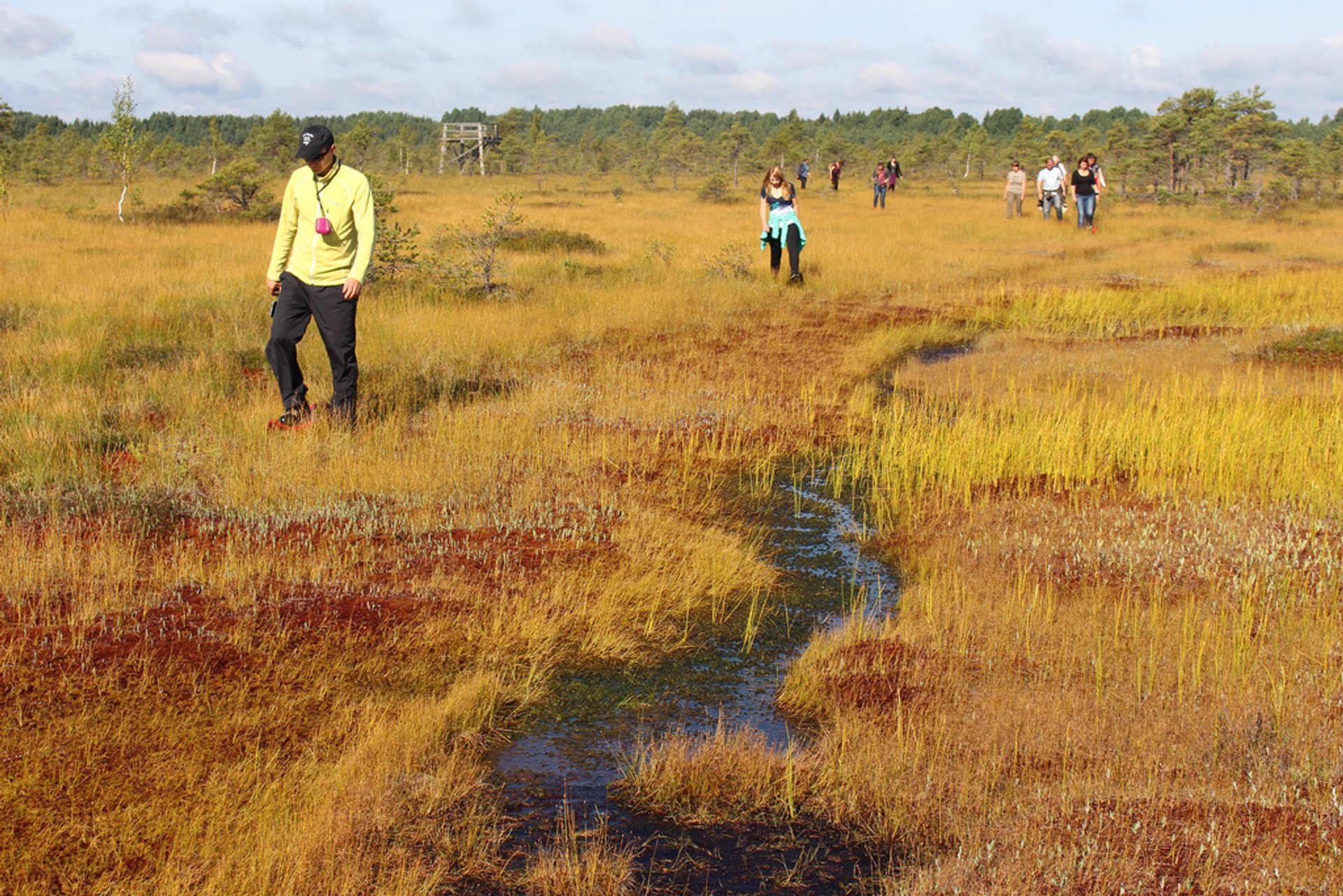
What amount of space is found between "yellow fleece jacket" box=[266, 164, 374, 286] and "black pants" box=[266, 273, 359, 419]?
0.36ft

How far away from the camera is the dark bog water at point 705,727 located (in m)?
3.27

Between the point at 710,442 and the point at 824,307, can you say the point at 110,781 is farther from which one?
the point at 824,307

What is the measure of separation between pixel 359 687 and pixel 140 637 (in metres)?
0.97

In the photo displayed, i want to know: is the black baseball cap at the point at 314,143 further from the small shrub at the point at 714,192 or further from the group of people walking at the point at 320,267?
the small shrub at the point at 714,192

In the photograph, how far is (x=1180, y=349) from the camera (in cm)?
1166

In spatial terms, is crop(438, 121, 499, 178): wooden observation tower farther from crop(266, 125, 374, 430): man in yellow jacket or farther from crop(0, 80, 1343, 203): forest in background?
crop(266, 125, 374, 430): man in yellow jacket

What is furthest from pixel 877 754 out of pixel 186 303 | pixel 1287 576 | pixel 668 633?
pixel 186 303

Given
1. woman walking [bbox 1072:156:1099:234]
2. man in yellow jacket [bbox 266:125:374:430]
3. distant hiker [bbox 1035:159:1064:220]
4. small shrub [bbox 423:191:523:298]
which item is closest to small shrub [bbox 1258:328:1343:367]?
small shrub [bbox 423:191:523:298]

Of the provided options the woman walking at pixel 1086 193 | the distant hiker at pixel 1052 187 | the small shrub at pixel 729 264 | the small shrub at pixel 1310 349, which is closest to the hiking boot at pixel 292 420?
the small shrub at pixel 729 264

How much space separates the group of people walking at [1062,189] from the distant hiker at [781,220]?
11085 millimetres

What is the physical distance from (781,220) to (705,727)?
12.3 m

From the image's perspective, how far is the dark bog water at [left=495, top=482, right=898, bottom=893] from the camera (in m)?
3.27

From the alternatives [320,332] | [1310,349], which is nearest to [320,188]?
[320,332]

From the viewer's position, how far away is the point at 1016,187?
29.8m
